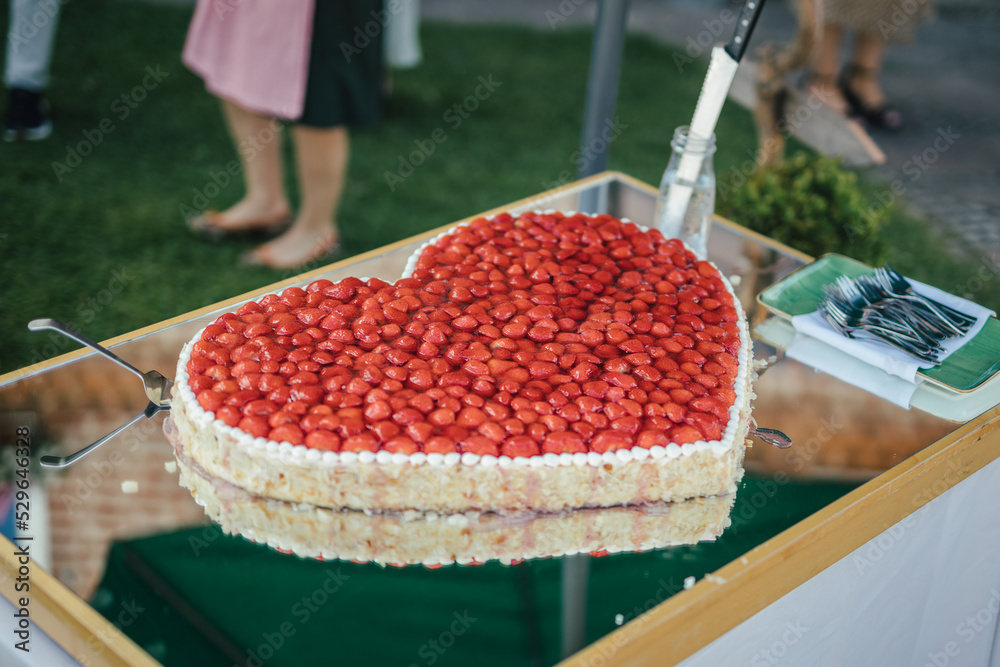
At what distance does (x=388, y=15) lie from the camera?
11.1 ft

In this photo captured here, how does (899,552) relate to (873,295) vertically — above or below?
below

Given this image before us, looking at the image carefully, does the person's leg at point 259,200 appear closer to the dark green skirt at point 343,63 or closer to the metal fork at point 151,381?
the dark green skirt at point 343,63

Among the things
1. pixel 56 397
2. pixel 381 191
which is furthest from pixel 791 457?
pixel 381 191

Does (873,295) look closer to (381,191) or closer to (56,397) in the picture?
(56,397)

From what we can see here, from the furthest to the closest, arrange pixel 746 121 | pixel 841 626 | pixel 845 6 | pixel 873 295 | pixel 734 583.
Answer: pixel 746 121 → pixel 845 6 → pixel 873 295 → pixel 841 626 → pixel 734 583

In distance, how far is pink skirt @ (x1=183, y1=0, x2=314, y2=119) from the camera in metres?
2.28

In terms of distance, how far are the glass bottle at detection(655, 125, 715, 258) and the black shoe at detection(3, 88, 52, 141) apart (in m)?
2.82

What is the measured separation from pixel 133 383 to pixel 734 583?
79 centimetres

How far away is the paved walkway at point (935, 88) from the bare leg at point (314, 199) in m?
2.16

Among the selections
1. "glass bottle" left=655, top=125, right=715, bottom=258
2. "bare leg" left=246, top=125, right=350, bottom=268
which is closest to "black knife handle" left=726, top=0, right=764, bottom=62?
"glass bottle" left=655, top=125, right=715, bottom=258

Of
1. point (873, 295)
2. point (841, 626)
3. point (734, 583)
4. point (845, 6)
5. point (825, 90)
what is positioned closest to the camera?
point (734, 583)

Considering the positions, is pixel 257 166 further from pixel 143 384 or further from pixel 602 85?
pixel 143 384

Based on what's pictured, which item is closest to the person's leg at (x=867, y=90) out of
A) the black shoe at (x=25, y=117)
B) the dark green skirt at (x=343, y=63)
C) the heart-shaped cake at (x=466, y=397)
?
the dark green skirt at (x=343, y=63)

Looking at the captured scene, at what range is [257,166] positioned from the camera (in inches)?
111
